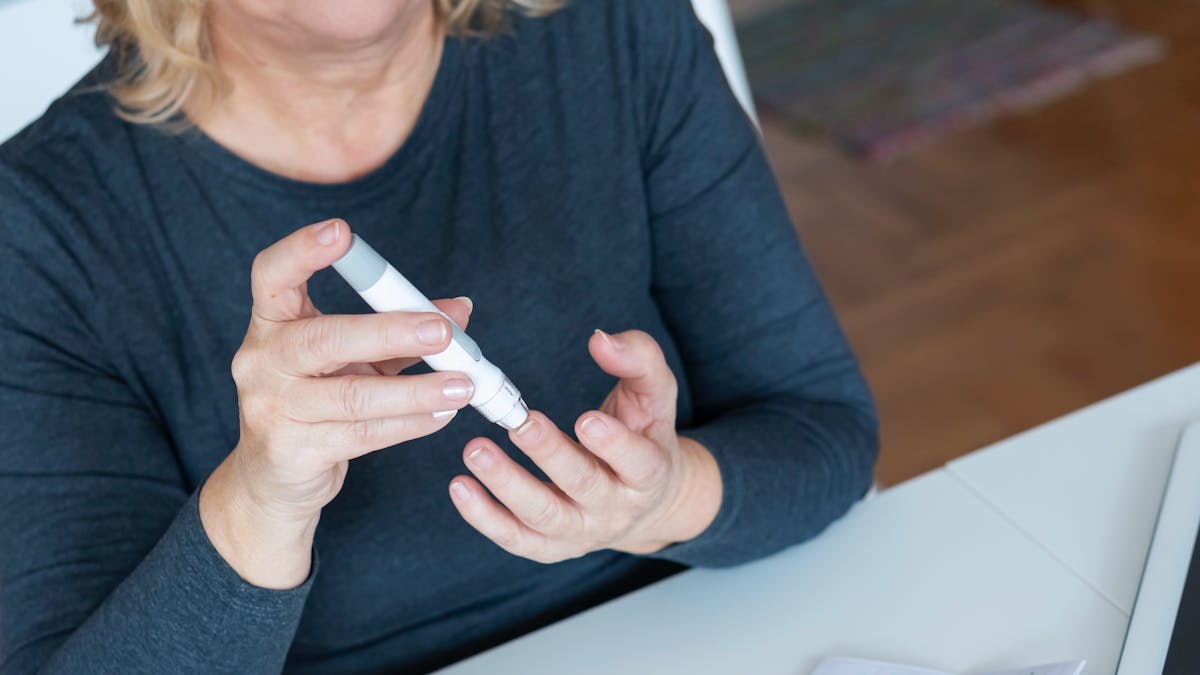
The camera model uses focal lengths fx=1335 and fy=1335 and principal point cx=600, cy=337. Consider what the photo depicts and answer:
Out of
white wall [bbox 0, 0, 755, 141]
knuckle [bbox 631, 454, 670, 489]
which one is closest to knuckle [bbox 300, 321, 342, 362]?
knuckle [bbox 631, 454, 670, 489]

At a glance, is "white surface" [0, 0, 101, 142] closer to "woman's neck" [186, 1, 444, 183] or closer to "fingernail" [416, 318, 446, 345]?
"woman's neck" [186, 1, 444, 183]

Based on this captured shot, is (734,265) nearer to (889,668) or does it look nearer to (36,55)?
(889,668)

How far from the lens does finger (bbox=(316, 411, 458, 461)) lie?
0.69 meters

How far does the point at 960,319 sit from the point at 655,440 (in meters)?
1.80

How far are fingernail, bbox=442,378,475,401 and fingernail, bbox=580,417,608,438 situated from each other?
0.08 m

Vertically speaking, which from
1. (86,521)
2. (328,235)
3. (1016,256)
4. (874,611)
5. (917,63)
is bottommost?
(1016,256)

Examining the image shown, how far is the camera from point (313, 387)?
68 cm

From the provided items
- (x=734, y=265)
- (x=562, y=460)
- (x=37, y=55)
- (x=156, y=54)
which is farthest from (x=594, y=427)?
(x=37, y=55)

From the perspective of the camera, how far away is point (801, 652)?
840 millimetres

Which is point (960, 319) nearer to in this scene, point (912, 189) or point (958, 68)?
point (912, 189)

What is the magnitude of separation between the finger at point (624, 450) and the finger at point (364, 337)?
11cm

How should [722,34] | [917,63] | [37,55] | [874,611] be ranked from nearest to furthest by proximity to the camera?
[874,611], [37,55], [722,34], [917,63]

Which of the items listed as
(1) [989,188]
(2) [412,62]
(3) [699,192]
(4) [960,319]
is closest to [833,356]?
(3) [699,192]

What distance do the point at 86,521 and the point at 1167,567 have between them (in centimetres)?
69
